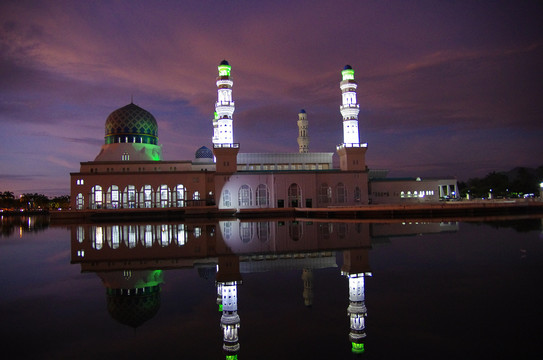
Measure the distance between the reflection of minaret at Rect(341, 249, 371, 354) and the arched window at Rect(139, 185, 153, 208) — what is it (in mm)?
36972

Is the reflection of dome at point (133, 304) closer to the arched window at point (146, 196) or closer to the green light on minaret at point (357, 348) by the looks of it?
the green light on minaret at point (357, 348)

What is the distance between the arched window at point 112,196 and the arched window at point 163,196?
467cm

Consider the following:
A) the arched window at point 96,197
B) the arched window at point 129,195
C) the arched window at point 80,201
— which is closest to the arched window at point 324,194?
the arched window at point 129,195

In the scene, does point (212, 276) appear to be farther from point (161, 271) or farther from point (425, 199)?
point (425, 199)

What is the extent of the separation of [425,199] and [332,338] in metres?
50.1

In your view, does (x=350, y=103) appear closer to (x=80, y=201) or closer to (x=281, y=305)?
(x=80, y=201)

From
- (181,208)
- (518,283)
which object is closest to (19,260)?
(518,283)

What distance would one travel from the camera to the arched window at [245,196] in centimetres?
4619

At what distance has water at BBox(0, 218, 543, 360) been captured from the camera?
17.1 feet

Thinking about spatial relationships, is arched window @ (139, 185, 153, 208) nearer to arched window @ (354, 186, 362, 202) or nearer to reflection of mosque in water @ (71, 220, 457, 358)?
arched window @ (354, 186, 362, 202)

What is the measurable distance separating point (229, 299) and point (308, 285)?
1.94 m

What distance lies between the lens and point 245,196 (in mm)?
46406

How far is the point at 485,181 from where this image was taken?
262 ft

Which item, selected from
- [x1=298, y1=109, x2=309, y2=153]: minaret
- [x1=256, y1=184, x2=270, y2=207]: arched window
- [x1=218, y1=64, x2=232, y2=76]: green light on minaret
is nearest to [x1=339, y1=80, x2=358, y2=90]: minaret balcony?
[x1=298, y1=109, x2=309, y2=153]: minaret
